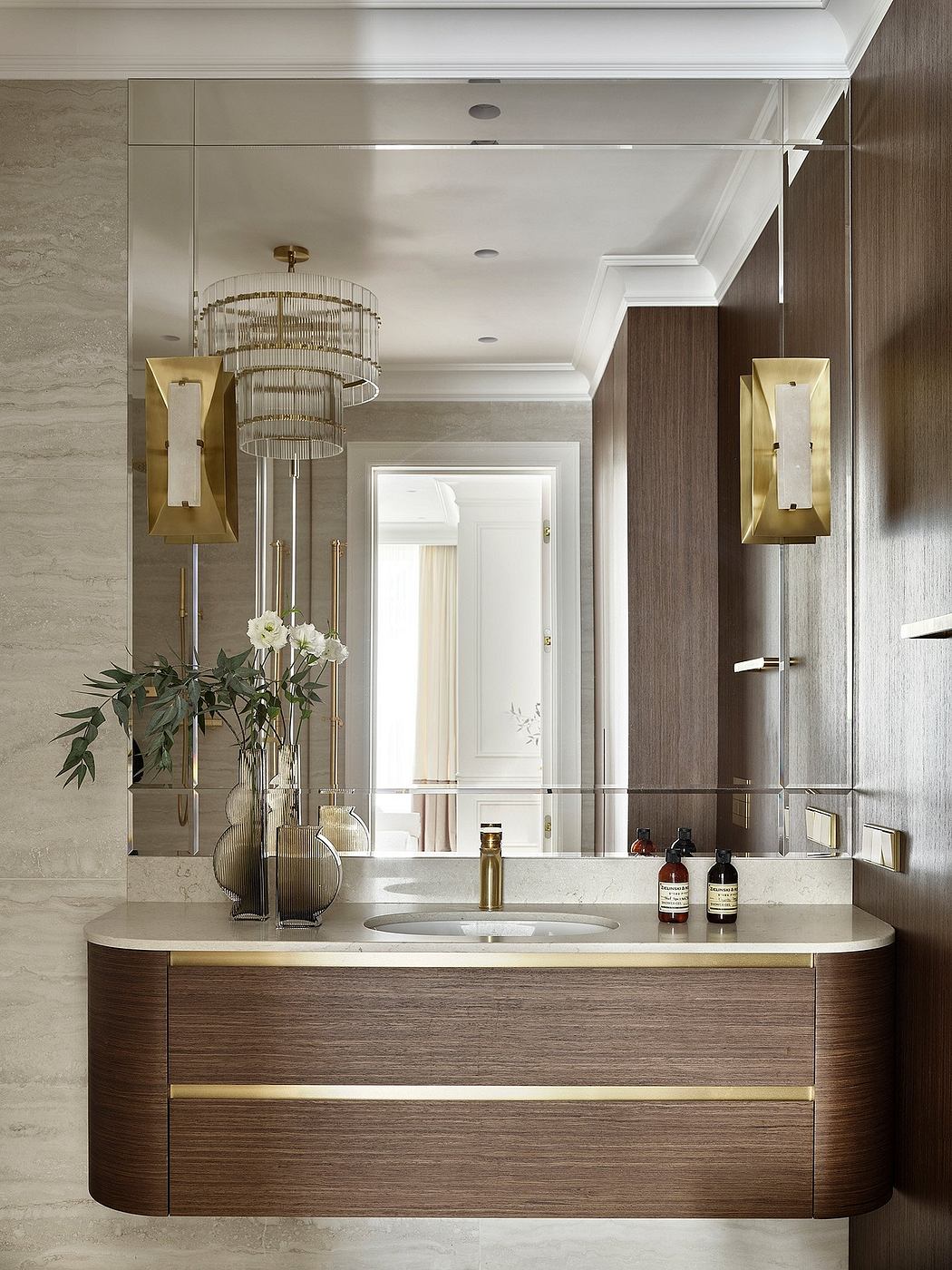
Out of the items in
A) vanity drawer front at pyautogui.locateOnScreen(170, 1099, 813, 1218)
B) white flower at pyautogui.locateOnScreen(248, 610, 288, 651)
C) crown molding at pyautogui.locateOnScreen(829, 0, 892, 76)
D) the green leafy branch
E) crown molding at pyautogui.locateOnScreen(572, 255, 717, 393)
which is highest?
crown molding at pyautogui.locateOnScreen(829, 0, 892, 76)

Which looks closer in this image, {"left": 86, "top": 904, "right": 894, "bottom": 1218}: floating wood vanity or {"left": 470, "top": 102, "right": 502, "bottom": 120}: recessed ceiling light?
{"left": 86, "top": 904, "right": 894, "bottom": 1218}: floating wood vanity

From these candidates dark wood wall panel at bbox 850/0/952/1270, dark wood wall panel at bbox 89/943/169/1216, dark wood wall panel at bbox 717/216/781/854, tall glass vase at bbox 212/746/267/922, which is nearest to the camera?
dark wood wall panel at bbox 850/0/952/1270

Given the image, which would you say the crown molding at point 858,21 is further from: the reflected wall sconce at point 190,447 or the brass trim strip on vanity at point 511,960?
the brass trim strip on vanity at point 511,960

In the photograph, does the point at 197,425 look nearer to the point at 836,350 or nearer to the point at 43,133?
the point at 43,133

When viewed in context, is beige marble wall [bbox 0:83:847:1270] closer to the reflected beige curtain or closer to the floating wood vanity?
the floating wood vanity

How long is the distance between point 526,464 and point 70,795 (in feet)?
3.85

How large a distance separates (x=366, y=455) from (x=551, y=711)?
66 centimetres

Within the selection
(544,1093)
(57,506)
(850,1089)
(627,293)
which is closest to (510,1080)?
(544,1093)

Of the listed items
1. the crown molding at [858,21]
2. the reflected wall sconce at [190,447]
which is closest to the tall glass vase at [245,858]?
the reflected wall sconce at [190,447]

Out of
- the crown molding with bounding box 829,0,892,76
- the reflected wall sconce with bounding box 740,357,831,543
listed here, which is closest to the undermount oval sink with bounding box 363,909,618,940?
the reflected wall sconce with bounding box 740,357,831,543

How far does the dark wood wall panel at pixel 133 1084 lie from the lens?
6.27 ft

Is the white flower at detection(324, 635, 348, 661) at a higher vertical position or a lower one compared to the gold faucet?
higher

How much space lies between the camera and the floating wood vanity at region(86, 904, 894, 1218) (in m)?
1.88

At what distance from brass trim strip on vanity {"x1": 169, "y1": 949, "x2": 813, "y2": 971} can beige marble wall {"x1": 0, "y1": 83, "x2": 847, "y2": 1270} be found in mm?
477
